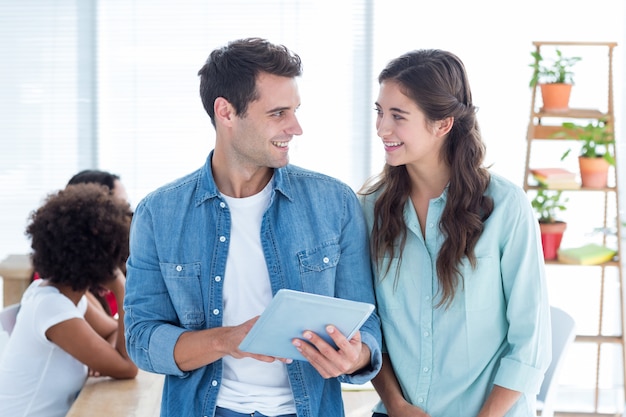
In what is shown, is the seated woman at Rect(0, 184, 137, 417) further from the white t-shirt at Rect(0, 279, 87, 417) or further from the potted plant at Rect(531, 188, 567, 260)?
the potted plant at Rect(531, 188, 567, 260)

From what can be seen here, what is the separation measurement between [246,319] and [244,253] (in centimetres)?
14

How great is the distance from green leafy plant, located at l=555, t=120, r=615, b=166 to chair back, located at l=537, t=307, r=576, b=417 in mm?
1381

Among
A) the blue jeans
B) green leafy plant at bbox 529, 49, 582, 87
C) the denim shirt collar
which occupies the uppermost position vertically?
green leafy plant at bbox 529, 49, 582, 87

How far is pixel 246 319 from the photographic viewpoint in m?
1.75

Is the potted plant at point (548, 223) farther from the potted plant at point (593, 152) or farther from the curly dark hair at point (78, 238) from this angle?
the curly dark hair at point (78, 238)

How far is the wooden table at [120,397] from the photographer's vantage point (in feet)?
7.27

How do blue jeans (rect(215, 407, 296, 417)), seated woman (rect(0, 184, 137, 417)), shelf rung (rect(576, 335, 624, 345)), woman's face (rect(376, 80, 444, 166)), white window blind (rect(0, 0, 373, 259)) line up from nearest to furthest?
blue jeans (rect(215, 407, 296, 417))
woman's face (rect(376, 80, 444, 166))
seated woman (rect(0, 184, 137, 417))
shelf rung (rect(576, 335, 624, 345))
white window blind (rect(0, 0, 373, 259))

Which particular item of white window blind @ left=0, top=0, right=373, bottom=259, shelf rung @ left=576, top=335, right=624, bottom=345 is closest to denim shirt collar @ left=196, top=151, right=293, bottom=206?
shelf rung @ left=576, top=335, right=624, bottom=345

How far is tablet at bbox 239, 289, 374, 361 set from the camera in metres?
1.41

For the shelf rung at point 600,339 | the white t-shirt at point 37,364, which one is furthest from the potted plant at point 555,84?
the white t-shirt at point 37,364

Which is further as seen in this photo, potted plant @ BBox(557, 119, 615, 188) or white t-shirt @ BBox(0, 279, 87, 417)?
potted plant @ BBox(557, 119, 615, 188)

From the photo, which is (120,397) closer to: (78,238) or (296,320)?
(78,238)

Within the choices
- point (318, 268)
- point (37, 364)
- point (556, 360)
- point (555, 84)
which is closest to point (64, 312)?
point (37, 364)

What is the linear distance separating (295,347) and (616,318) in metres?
3.10
